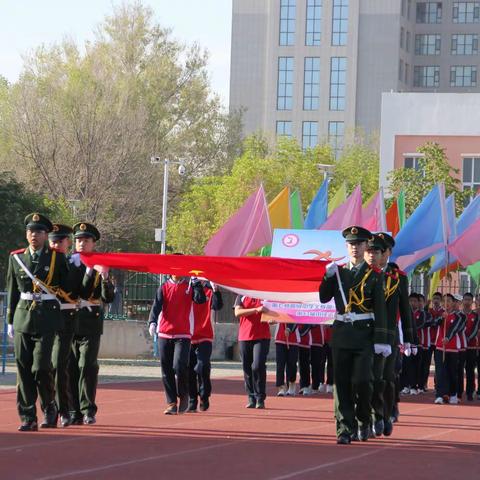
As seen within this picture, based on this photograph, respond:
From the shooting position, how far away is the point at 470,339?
23.1m

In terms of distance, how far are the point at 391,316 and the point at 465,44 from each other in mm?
121830

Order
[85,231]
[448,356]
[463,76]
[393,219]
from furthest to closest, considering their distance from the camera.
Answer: [463,76], [393,219], [448,356], [85,231]

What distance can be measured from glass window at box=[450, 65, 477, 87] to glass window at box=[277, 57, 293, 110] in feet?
82.1

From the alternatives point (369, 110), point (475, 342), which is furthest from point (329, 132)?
point (475, 342)

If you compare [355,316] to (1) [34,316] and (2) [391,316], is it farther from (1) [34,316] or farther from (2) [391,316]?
(1) [34,316]

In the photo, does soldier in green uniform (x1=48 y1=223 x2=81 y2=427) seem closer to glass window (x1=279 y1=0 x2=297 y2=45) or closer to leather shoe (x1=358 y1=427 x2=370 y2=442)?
leather shoe (x1=358 y1=427 x2=370 y2=442)

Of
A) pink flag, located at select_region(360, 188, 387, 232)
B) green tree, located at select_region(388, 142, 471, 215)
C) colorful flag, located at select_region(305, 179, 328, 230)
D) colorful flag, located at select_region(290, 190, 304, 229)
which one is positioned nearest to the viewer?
pink flag, located at select_region(360, 188, 387, 232)

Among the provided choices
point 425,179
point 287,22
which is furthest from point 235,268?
point 287,22

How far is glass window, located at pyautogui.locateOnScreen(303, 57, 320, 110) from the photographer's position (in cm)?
11294

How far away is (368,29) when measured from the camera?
372 feet

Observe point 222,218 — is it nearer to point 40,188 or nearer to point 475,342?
point 40,188

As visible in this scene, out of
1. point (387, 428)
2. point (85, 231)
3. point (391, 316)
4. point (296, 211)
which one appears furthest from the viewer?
point (296, 211)

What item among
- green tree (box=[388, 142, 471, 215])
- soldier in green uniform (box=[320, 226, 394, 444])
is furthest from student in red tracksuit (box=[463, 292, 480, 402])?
green tree (box=[388, 142, 471, 215])

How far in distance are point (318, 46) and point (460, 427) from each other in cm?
9692
